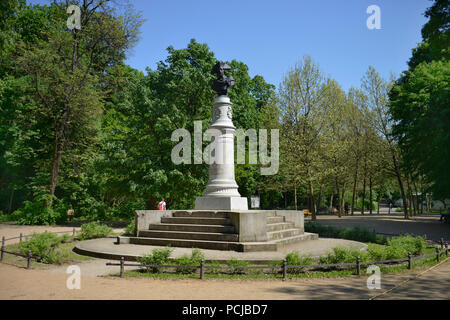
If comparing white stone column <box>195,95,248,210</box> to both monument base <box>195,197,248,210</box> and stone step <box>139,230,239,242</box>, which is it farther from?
stone step <box>139,230,239,242</box>

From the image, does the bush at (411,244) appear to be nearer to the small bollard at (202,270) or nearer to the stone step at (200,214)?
the stone step at (200,214)

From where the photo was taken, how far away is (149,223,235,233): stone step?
12.8 metres

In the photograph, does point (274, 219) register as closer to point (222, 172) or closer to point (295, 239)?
point (295, 239)

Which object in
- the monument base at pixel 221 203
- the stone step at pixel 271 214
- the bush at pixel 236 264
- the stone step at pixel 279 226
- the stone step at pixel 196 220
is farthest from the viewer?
the stone step at pixel 271 214

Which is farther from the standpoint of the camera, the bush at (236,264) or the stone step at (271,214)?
the stone step at (271,214)

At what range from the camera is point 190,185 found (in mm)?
26406

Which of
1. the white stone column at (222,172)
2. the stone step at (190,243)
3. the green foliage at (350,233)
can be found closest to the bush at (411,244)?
the green foliage at (350,233)

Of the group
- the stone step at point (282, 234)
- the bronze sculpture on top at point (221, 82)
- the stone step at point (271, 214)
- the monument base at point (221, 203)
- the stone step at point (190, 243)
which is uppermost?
the bronze sculpture on top at point (221, 82)

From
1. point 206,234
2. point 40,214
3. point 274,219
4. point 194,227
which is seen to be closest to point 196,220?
point 194,227

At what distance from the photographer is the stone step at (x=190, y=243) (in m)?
11.7

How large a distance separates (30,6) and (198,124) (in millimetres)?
29381

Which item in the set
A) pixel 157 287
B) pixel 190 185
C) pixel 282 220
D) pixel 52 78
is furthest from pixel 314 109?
pixel 157 287

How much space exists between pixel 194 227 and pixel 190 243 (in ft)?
3.34

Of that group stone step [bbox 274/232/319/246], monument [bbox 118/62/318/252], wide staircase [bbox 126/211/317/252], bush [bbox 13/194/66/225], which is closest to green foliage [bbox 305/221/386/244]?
stone step [bbox 274/232/319/246]
